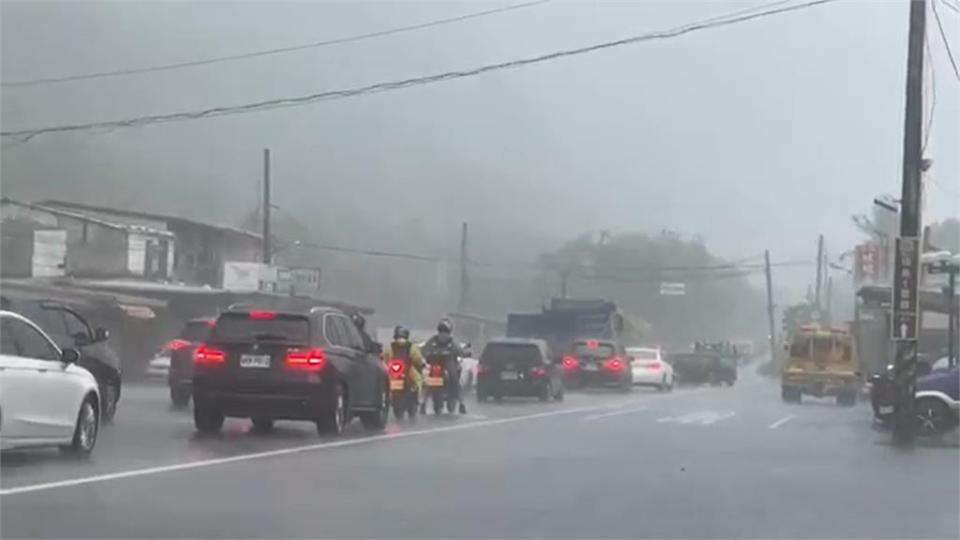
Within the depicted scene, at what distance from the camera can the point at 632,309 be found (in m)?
84.4

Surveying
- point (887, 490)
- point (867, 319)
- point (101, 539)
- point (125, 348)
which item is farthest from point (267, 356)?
point (867, 319)

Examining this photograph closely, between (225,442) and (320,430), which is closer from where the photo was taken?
(225,442)

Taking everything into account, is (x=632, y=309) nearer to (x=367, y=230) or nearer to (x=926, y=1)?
(x=367, y=230)

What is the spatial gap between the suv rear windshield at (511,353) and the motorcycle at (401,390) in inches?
410

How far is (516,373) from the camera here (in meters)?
38.3

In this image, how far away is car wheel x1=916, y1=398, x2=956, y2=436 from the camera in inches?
1049

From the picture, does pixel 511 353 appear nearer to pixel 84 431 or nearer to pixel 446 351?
pixel 446 351

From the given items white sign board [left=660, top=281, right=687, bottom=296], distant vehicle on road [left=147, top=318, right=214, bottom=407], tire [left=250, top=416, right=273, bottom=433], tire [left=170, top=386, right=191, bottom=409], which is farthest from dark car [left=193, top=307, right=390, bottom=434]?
white sign board [left=660, top=281, right=687, bottom=296]

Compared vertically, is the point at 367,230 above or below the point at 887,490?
above

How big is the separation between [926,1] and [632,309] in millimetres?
58248

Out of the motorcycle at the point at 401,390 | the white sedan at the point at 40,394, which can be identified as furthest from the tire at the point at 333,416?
the motorcycle at the point at 401,390

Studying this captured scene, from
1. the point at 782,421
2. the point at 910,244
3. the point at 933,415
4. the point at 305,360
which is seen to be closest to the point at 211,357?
the point at 305,360

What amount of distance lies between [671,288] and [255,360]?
60363mm

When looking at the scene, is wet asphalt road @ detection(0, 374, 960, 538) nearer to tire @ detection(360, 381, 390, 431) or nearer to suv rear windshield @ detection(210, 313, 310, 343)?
tire @ detection(360, 381, 390, 431)
